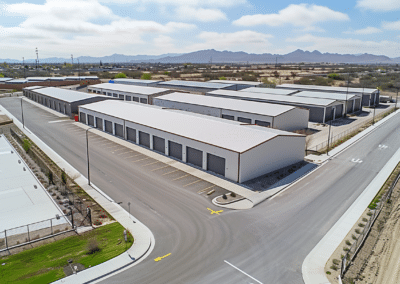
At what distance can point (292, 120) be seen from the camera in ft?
182

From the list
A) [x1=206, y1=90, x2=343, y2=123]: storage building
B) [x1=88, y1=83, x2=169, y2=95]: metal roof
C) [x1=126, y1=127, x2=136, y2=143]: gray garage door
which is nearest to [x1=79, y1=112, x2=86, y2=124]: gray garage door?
[x1=126, y1=127, x2=136, y2=143]: gray garage door

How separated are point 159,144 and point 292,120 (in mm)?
25990

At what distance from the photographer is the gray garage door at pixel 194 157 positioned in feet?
123

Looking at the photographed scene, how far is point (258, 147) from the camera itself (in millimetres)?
33875

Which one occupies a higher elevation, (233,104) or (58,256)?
(233,104)

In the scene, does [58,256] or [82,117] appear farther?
[82,117]

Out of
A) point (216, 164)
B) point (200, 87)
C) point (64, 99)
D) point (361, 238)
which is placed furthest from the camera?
point (200, 87)

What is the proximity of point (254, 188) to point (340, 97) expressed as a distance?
163ft

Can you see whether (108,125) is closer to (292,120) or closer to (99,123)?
(99,123)

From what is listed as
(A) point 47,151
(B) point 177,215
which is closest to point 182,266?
(B) point 177,215

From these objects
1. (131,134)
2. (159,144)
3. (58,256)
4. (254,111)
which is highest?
(254,111)

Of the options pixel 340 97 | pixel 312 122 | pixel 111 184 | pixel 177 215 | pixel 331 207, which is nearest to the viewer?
pixel 177 215

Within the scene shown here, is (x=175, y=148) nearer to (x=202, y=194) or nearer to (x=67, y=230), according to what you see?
(x=202, y=194)

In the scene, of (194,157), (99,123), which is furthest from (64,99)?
(194,157)
